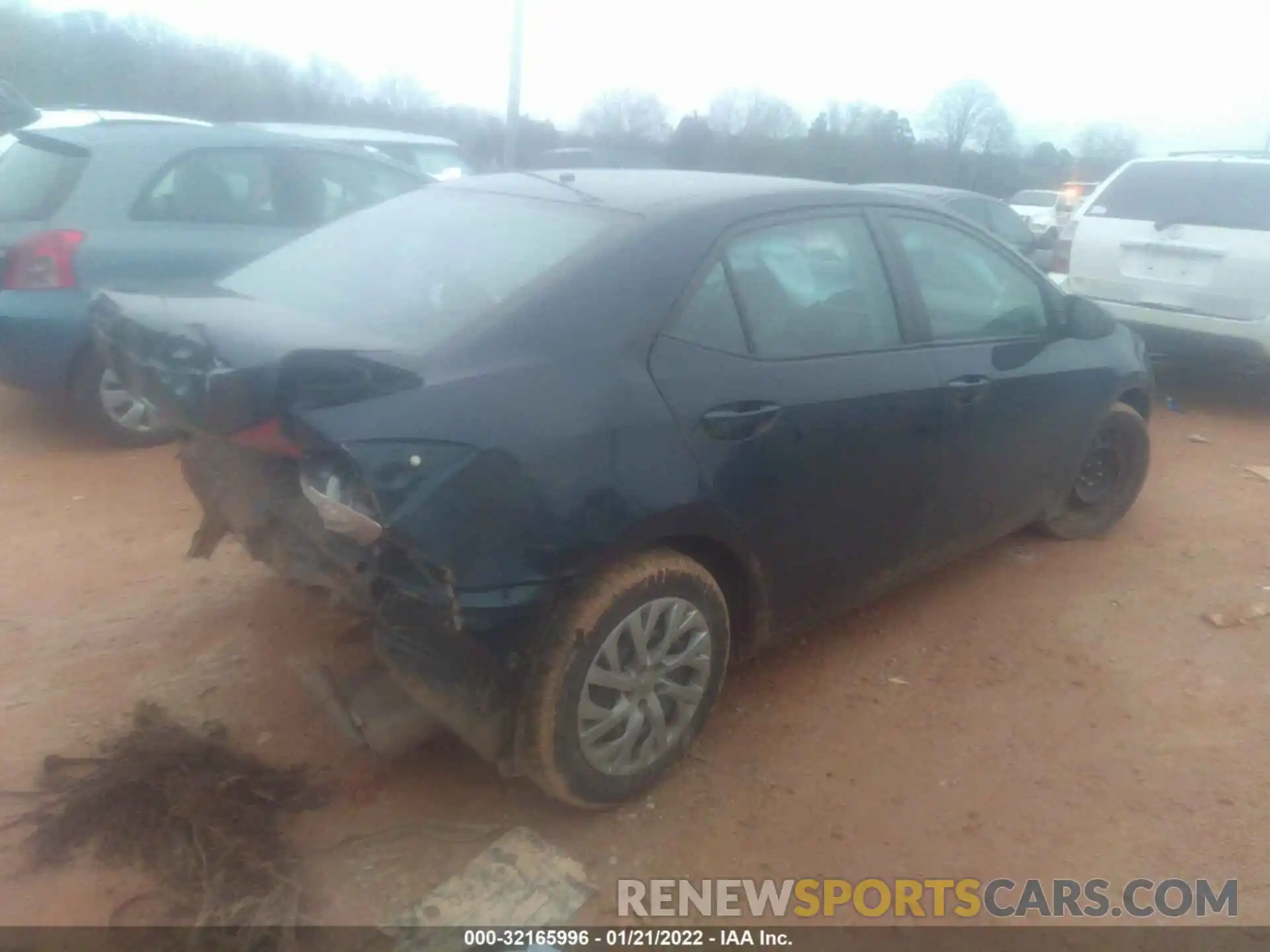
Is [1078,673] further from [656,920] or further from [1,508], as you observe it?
[1,508]

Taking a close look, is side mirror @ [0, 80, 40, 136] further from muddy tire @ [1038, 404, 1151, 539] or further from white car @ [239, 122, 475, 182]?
muddy tire @ [1038, 404, 1151, 539]

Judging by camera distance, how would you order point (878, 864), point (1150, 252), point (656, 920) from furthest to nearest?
1. point (1150, 252)
2. point (878, 864)
3. point (656, 920)

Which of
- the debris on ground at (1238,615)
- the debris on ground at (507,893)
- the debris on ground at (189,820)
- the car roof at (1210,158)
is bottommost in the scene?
the debris on ground at (507,893)

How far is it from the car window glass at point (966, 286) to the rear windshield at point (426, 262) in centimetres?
120

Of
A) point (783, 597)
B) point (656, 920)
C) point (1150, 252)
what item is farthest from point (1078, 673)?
point (1150, 252)

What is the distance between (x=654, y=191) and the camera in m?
3.27

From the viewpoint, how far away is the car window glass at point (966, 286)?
11.9 ft

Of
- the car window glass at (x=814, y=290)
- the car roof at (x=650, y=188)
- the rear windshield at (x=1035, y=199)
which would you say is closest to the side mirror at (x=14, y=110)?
the car roof at (x=650, y=188)

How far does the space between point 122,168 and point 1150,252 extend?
646 centimetres

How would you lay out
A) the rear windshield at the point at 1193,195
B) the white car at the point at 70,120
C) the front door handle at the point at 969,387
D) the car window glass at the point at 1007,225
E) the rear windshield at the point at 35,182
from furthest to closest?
the car window glass at the point at 1007,225
the rear windshield at the point at 1193,195
the white car at the point at 70,120
the rear windshield at the point at 35,182
the front door handle at the point at 969,387

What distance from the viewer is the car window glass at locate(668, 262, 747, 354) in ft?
9.45

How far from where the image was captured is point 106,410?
5395 millimetres

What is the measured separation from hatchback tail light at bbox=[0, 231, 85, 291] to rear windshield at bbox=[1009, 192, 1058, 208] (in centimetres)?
1951

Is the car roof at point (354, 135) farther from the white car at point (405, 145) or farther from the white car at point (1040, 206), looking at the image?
the white car at point (1040, 206)
